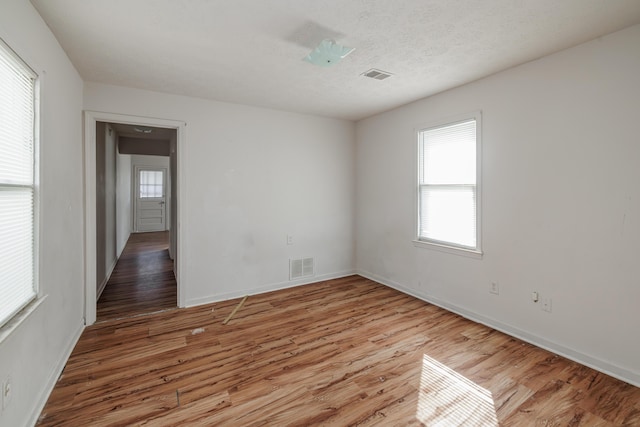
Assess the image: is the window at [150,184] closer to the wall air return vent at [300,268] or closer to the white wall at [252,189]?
the white wall at [252,189]

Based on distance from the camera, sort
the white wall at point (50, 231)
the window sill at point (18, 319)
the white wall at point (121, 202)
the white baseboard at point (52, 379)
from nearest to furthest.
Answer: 1. the window sill at point (18, 319)
2. the white wall at point (50, 231)
3. the white baseboard at point (52, 379)
4. the white wall at point (121, 202)

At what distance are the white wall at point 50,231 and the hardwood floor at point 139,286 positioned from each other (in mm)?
668

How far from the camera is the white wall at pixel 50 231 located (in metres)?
1.61

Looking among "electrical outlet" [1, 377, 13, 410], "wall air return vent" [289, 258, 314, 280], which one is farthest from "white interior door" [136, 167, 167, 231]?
"electrical outlet" [1, 377, 13, 410]

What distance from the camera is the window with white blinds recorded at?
59.6 inches

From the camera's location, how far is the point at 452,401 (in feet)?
6.56

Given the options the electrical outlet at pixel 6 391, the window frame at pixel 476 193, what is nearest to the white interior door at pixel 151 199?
the window frame at pixel 476 193

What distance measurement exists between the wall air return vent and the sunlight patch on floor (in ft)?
8.05

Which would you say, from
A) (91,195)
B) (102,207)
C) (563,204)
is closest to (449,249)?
(563,204)

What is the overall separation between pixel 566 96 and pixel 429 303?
8.27ft

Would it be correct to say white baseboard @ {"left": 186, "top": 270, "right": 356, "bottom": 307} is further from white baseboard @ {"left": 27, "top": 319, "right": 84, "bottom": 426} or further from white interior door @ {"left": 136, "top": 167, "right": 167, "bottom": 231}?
white interior door @ {"left": 136, "top": 167, "right": 167, "bottom": 231}

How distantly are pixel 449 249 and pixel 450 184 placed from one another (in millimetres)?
753

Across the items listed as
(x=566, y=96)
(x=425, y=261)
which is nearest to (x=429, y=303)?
(x=425, y=261)

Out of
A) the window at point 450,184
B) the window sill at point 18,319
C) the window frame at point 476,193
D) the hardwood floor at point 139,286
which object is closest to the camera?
the window sill at point 18,319
